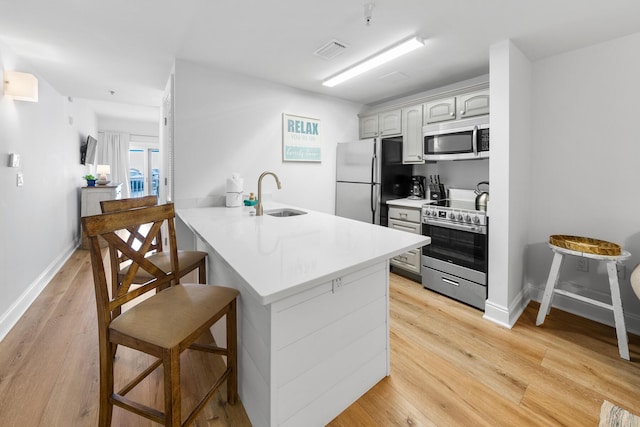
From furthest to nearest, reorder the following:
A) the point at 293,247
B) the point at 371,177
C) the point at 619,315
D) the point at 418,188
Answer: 1. the point at 418,188
2. the point at 371,177
3. the point at 619,315
4. the point at 293,247

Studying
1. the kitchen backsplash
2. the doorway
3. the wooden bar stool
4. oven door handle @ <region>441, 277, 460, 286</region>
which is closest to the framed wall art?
the kitchen backsplash

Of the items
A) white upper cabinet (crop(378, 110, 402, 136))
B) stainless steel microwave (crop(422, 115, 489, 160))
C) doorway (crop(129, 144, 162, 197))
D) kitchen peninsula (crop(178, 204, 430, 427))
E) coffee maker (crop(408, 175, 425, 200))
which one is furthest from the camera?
doorway (crop(129, 144, 162, 197))

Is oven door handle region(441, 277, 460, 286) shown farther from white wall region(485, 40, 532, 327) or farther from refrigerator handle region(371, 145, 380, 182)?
refrigerator handle region(371, 145, 380, 182)

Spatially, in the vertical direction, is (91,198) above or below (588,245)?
above

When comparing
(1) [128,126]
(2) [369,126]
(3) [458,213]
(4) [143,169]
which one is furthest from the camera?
(4) [143,169]

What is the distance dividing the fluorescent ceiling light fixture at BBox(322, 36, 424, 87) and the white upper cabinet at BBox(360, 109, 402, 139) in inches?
34.3

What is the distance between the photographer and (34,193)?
3.02 meters

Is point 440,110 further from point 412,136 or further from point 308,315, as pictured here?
point 308,315

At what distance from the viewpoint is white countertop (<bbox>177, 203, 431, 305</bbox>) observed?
3.30 ft

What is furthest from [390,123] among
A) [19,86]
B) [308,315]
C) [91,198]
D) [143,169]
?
[143,169]

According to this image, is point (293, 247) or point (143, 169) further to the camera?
point (143, 169)

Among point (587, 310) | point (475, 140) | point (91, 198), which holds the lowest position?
point (587, 310)

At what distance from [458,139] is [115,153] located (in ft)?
22.7

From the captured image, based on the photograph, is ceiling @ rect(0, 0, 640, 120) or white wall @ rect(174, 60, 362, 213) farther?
white wall @ rect(174, 60, 362, 213)
